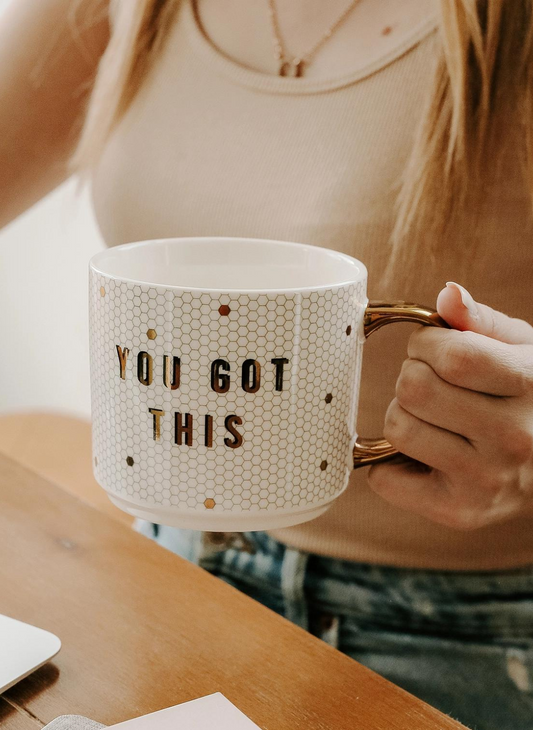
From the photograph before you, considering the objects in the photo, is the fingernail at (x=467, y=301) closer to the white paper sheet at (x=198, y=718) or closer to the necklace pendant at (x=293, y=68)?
the white paper sheet at (x=198, y=718)

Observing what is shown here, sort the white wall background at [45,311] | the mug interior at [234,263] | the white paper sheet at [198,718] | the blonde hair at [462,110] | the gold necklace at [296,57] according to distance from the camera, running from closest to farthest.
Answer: the white paper sheet at [198,718], the mug interior at [234,263], the blonde hair at [462,110], the gold necklace at [296,57], the white wall background at [45,311]

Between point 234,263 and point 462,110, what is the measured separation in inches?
10.4

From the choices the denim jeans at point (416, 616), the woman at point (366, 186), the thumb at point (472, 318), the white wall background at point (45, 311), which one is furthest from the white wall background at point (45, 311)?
the thumb at point (472, 318)

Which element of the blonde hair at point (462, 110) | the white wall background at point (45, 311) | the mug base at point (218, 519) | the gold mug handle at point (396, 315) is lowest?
the white wall background at point (45, 311)

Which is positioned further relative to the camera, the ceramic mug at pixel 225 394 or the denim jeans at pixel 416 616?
A: the denim jeans at pixel 416 616

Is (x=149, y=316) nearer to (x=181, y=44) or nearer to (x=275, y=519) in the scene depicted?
(x=275, y=519)

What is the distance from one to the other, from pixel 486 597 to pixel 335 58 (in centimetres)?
51

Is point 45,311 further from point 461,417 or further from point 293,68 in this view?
point 461,417

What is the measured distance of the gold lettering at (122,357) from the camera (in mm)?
323

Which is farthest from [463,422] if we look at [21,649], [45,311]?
[45,311]

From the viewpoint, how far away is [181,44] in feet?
2.43

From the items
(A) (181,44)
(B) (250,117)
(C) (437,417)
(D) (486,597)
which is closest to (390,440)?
(C) (437,417)

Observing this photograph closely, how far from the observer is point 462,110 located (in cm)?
56

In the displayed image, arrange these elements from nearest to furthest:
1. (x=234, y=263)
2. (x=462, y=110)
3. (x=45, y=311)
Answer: (x=234, y=263)
(x=462, y=110)
(x=45, y=311)
